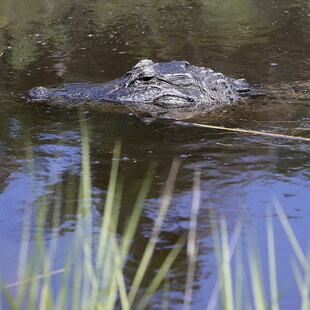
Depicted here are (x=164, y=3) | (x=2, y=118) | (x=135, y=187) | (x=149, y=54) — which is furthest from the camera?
(x=164, y=3)

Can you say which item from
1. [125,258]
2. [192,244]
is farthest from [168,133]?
[125,258]

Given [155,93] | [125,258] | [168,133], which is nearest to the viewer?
[125,258]

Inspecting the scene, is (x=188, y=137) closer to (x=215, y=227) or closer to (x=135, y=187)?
(x=135, y=187)

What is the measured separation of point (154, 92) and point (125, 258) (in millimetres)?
3240

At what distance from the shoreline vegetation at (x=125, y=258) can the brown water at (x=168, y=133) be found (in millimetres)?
54

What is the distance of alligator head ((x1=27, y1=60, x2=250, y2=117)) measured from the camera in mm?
6047

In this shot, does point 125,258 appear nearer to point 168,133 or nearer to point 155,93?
point 168,133

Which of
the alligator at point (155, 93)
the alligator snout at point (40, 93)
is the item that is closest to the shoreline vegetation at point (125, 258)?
the alligator at point (155, 93)

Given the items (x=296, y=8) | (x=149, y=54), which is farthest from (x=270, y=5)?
(x=149, y=54)

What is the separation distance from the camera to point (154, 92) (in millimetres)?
6070

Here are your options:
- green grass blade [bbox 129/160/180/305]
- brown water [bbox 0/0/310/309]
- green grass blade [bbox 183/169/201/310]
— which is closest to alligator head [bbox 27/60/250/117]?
brown water [bbox 0/0/310/309]

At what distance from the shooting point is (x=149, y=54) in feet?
28.1

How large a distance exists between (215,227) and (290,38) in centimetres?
678

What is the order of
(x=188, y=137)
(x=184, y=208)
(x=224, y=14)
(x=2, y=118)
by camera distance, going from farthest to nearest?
(x=224, y=14)
(x=2, y=118)
(x=188, y=137)
(x=184, y=208)
